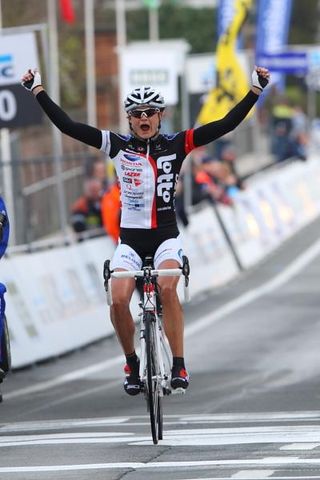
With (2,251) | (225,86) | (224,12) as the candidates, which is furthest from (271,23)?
(2,251)

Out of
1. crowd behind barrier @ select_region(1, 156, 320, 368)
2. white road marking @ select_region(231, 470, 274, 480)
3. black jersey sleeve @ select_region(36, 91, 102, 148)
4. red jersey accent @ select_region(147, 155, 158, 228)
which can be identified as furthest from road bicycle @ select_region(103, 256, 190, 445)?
crowd behind barrier @ select_region(1, 156, 320, 368)

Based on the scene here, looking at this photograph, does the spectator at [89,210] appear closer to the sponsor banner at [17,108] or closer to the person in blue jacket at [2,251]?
the sponsor banner at [17,108]

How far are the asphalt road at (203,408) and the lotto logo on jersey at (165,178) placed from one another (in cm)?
157

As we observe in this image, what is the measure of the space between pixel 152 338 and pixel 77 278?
356 inches

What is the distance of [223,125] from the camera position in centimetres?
1163

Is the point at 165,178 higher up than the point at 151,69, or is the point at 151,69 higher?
the point at 151,69

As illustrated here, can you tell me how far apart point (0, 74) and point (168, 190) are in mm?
8518

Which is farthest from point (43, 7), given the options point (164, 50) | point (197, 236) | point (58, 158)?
point (58, 158)

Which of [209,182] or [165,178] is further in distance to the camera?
[209,182]

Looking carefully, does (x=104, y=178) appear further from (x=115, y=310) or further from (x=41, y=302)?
(x=115, y=310)

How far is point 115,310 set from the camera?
37.4ft

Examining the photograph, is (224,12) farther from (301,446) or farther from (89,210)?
(301,446)

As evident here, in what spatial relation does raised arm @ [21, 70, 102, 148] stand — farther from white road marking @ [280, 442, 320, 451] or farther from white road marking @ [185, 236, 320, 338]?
white road marking @ [185, 236, 320, 338]

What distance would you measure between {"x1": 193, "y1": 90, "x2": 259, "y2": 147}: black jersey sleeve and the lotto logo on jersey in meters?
0.21
